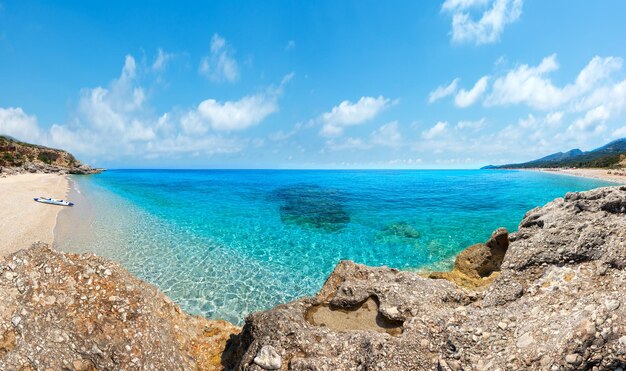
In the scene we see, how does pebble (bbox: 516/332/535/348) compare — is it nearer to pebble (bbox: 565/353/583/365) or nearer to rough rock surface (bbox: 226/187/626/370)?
rough rock surface (bbox: 226/187/626/370)

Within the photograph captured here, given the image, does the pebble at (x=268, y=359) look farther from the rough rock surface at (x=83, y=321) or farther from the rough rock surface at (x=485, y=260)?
the rough rock surface at (x=485, y=260)

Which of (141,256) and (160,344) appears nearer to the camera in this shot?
(160,344)

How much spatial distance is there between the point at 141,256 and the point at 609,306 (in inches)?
1033

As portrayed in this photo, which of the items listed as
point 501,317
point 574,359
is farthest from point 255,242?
point 574,359

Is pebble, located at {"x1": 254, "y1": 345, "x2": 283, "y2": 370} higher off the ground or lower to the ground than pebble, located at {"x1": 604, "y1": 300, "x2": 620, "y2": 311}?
→ lower

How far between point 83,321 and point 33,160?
6333 inches

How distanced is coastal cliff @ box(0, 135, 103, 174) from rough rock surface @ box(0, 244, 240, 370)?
11086 cm

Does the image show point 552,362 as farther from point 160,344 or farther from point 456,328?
point 160,344

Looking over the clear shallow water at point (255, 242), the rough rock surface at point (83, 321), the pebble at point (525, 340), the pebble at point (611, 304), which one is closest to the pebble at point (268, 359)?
the rough rock surface at point (83, 321)

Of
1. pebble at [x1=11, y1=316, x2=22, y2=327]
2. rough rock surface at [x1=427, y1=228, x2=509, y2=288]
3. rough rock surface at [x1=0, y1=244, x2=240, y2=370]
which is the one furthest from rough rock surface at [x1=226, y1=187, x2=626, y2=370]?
pebble at [x1=11, y1=316, x2=22, y2=327]

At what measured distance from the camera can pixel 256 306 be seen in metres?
15.7

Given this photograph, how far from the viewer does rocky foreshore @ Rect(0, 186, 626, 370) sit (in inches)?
228

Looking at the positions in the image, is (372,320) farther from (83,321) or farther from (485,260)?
(485,260)

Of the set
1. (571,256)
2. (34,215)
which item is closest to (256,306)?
(571,256)
